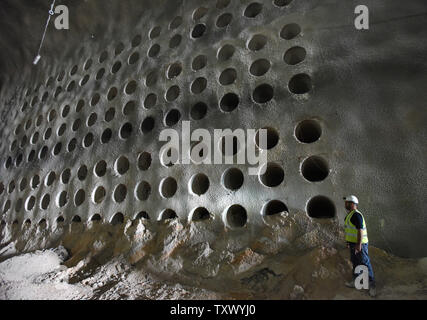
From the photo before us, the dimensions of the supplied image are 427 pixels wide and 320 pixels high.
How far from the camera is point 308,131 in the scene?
16.3 ft

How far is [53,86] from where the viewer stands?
34.0 ft

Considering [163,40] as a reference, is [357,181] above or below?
below

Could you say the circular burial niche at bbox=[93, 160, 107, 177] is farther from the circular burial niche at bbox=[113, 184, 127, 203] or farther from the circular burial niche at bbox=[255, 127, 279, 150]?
the circular burial niche at bbox=[255, 127, 279, 150]

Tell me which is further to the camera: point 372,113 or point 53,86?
point 53,86

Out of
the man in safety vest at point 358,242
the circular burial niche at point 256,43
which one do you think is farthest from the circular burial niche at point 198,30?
the man in safety vest at point 358,242

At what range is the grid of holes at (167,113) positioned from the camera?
5.09m

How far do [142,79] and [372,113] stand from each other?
4831 millimetres

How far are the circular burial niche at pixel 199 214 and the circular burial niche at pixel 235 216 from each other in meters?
0.35

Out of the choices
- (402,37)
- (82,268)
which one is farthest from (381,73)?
(82,268)

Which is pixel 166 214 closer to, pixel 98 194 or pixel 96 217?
pixel 96 217

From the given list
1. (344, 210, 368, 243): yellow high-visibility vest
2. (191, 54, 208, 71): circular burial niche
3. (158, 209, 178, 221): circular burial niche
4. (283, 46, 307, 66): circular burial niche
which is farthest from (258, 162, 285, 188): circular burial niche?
(191, 54, 208, 71): circular burial niche

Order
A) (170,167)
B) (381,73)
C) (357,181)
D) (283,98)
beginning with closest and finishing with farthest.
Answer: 1. (357,181)
2. (381,73)
3. (283,98)
4. (170,167)

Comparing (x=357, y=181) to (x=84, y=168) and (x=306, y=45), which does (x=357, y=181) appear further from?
(x=84, y=168)

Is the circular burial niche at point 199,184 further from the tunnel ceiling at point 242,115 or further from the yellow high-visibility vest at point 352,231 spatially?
the yellow high-visibility vest at point 352,231
